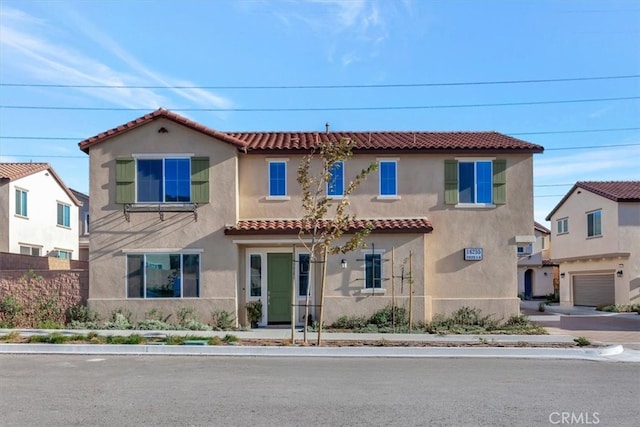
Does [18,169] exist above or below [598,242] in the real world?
above

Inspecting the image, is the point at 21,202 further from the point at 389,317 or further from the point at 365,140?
the point at 389,317

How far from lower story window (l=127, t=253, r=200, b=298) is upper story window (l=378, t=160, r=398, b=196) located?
622cm

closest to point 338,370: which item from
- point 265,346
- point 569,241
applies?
point 265,346

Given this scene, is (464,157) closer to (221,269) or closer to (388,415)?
(221,269)

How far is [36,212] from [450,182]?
68.3 ft

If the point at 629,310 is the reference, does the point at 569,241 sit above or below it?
above

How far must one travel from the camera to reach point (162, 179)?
743 inches

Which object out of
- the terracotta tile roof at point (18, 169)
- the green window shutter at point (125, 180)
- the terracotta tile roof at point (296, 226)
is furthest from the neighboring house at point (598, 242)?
the terracotta tile roof at point (18, 169)

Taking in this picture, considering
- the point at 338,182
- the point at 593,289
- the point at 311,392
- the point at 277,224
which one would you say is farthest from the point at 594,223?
the point at 311,392

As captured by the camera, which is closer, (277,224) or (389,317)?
(389,317)

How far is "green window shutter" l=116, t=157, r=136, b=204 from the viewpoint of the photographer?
18.7 m

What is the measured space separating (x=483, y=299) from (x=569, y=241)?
18.7 metres

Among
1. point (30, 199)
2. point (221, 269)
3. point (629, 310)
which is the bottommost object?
point (629, 310)

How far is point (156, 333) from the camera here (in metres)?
16.6
